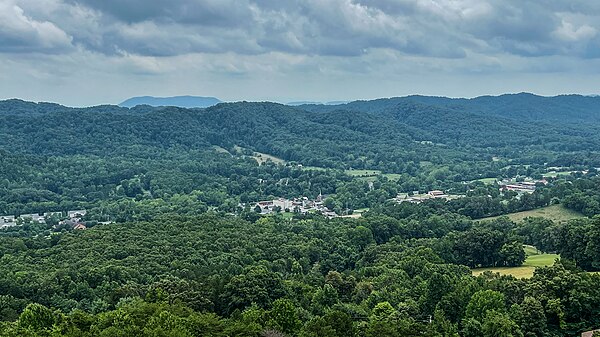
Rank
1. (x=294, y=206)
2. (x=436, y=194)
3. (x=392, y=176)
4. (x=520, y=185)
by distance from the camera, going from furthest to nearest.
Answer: (x=392, y=176) → (x=520, y=185) → (x=436, y=194) → (x=294, y=206)

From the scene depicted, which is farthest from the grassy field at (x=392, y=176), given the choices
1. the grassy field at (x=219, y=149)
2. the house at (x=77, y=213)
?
the house at (x=77, y=213)

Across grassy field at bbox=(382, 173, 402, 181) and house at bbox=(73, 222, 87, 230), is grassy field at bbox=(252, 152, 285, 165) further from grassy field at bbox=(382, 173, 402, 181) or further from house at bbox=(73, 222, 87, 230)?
house at bbox=(73, 222, 87, 230)

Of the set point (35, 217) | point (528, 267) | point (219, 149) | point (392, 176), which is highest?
point (528, 267)

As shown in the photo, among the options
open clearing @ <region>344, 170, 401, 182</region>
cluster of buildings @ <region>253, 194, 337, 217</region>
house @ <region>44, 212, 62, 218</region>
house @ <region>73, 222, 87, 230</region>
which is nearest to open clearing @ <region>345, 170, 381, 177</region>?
open clearing @ <region>344, 170, 401, 182</region>

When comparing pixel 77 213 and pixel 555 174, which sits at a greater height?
pixel 555 174

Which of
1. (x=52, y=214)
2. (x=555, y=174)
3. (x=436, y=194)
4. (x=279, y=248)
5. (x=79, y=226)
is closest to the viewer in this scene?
(x=279, y=248)

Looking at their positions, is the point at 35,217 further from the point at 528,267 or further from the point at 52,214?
the point at 528,267

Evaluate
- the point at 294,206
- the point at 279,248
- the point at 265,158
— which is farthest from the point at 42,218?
the point at 265,158

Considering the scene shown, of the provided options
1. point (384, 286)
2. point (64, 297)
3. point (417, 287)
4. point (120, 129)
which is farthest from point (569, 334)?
point (120, 129)
